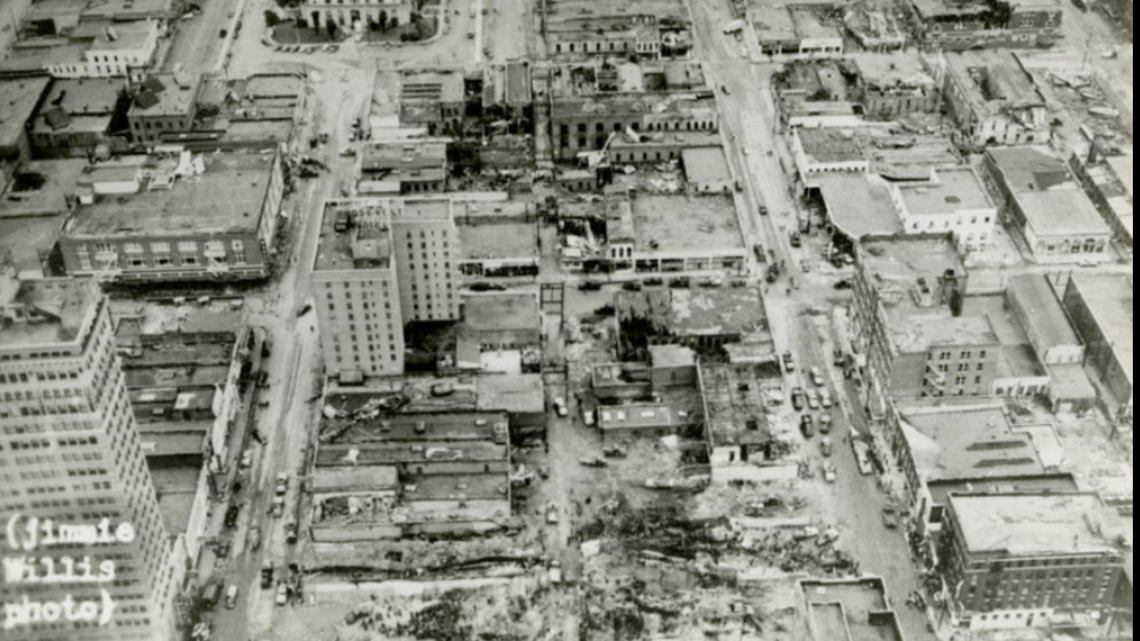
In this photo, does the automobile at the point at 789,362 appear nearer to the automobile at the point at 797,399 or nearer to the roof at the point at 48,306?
the automobile at the point at 797,399

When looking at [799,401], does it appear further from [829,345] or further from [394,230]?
[394,230]

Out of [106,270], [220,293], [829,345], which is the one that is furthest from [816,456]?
[106,270]

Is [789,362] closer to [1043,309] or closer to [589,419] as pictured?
[589,419]

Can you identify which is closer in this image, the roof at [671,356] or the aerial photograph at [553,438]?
the aerial photograph at [553,438]

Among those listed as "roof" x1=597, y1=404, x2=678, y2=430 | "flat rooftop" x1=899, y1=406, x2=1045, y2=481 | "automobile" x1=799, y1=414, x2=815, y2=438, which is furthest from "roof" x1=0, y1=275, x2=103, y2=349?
"flat rooftop" x1=899, y1=406, x2=1045, y2=481

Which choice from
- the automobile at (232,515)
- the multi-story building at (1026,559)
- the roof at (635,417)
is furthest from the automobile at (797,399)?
the automobile at (232,515)
